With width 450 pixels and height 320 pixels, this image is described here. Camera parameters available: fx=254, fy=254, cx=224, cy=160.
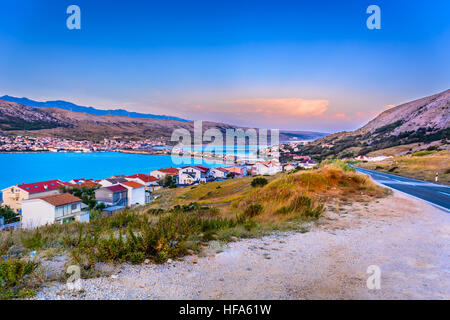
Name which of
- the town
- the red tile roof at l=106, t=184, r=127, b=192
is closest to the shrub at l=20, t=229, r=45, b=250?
the town

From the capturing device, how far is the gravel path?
2.80 meters

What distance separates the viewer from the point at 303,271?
344 centimetres

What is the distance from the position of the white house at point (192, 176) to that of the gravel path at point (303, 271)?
56379mm

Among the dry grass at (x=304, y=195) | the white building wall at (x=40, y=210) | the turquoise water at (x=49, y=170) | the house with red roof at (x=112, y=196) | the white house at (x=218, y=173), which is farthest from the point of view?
the white house at (x=218, y=173)

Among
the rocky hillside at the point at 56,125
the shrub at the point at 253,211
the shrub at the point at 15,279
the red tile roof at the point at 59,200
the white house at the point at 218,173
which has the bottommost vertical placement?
the white house at the point at 218,173

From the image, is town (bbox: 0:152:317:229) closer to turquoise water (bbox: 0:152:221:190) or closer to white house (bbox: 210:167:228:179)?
white house (bbox: 210:167:228:179)

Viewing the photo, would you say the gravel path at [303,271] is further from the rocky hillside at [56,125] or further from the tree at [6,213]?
the rocky hillside at [56,125]

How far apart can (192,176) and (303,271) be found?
193 feet

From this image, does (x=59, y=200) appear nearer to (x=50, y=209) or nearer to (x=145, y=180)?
(x=50, y=209)

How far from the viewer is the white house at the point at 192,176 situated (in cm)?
6122

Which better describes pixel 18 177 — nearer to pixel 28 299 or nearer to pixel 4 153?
pixel 4 153

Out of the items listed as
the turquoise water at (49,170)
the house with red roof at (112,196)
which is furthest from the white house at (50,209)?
the turquoise water at (49,170)

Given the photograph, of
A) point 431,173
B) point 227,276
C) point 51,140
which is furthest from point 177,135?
point 227,276

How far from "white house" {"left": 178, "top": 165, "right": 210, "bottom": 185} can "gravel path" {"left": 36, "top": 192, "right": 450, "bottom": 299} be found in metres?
56.4
